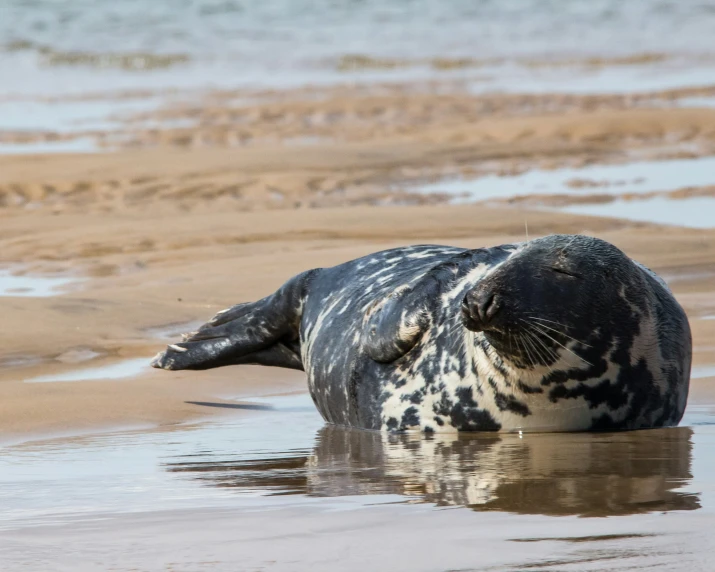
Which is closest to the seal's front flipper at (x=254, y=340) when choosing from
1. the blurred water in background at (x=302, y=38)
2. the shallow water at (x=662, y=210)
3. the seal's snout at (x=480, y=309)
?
the seal's snout at (x=480, y=309)

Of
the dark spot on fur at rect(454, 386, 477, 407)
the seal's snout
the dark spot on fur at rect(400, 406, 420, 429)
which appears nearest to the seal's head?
the seal's snout

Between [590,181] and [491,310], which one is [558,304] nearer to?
[491,310]

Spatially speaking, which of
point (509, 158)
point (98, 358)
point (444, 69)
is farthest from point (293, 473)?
point (444, 69)

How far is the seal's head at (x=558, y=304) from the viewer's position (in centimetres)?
397

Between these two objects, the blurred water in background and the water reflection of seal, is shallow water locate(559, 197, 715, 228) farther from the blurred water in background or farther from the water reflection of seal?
the blurred water in background

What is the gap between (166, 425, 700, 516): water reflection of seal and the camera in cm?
311

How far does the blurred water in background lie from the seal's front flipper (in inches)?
614

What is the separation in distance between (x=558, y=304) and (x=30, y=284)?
15.8ft

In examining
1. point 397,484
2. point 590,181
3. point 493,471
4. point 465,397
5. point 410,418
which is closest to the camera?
point 397,484

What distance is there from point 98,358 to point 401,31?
74.7 feet

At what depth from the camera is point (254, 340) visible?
571 centimetres

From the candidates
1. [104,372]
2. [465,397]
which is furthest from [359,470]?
[104,372]

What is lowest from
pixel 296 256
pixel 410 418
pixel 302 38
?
pixel 410 418

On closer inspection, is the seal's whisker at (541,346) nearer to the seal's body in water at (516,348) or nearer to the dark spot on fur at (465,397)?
the seal's body in water at (516,348)
